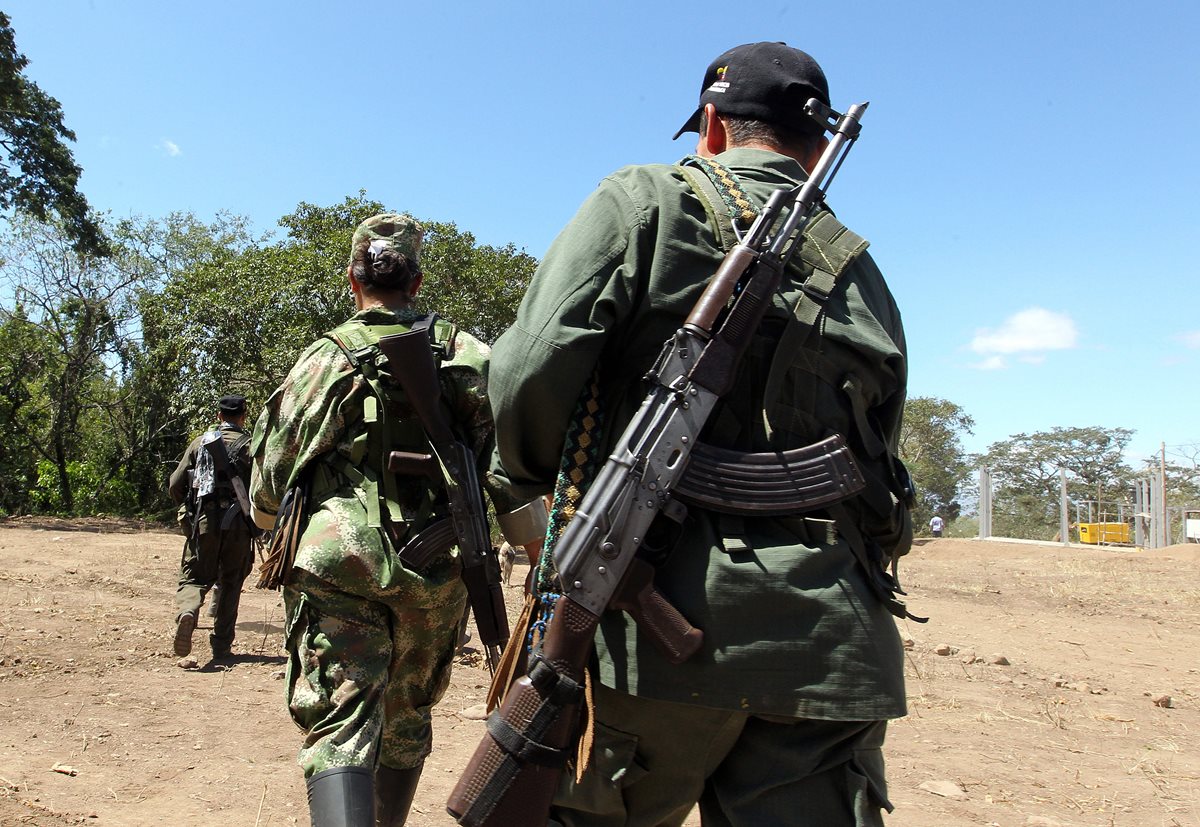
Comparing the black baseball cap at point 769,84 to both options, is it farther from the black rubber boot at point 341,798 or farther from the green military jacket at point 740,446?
the black rubber boot at point 341,798

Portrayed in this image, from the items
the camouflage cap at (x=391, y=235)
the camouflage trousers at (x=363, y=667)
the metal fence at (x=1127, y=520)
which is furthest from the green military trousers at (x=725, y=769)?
the metal fence at (x=1127, y=520)

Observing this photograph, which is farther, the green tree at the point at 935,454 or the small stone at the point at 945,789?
the green tree at the point at 935,454

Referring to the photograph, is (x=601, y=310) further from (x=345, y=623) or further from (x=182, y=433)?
(x=182, y=433)

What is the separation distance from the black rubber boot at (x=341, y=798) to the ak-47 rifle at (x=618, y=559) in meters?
1.01

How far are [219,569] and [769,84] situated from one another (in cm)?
579

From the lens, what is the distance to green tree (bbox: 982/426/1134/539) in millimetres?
39750

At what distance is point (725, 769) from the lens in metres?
1.79

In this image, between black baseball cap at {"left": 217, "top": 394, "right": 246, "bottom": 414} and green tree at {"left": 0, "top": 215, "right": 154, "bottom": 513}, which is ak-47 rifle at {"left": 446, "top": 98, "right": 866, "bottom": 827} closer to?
black baseball cap at {"left": 217, "top": 394, "right": 246, "bottom": 414}

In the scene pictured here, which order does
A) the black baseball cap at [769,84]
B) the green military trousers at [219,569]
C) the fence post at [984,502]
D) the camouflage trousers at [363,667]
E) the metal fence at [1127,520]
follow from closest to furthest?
the black baseball cap at [769,84] < the camouflage trousers at [363,667] < the green military trousers at [219,569] < the metal fence at [1127,520] < the fence post at [984,502]

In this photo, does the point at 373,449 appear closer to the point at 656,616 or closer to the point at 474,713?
the point at 656,616

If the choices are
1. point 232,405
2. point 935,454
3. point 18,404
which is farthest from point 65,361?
point 935,454

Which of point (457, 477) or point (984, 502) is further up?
point (984, 502)

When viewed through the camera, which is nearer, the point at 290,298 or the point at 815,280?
the point at 815,280

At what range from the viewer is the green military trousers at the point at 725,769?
5.59ft
